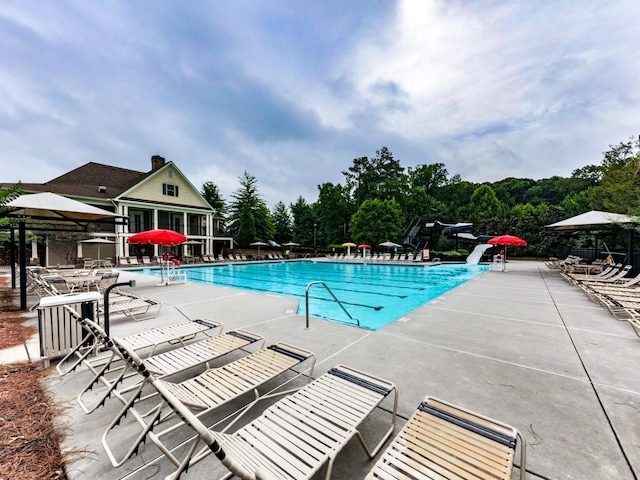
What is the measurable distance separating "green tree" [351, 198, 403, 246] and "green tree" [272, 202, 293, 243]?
1198 cm

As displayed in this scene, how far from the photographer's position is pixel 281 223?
42469mm

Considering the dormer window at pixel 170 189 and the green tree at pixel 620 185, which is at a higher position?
the dormer window at pixel 170 189

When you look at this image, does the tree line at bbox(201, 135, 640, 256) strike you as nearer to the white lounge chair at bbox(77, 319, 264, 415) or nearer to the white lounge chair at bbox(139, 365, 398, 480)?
the white lounge chair at bbox(139, 365, 398, 480)

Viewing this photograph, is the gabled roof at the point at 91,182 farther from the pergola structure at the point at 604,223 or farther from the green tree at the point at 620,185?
the green tree at the point at 620,185

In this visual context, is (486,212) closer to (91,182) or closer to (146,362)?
(146,362)

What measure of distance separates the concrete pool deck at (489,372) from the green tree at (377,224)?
26.3 metres

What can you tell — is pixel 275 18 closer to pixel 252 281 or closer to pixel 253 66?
pixel 253 66

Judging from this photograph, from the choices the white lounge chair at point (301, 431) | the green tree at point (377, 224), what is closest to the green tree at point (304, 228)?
the green tree at point (377, 224)

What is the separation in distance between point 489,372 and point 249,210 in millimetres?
33047

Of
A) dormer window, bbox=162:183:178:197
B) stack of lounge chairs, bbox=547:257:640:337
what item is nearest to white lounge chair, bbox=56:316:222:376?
stack of lounge chairs, bbox=547:257:640:337

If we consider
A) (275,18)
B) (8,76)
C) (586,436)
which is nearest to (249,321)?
(586,436)

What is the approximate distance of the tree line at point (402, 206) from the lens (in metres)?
30.2

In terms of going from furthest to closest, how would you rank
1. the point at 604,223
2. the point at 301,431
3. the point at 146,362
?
the point at 604,223
the point at 146,362
the point at 301,431

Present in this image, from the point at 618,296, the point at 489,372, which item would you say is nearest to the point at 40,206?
the point at 489,372
